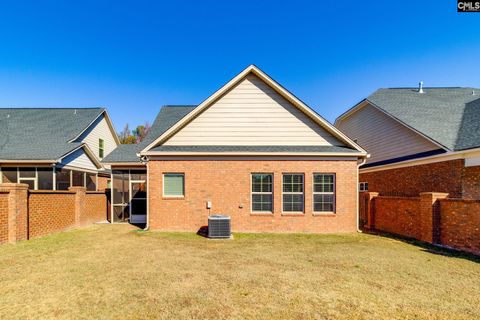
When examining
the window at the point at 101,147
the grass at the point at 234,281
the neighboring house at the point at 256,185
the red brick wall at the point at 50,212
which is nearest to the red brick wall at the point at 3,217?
the grass at the point at 234,281

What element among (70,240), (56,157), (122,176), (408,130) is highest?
(408,130)

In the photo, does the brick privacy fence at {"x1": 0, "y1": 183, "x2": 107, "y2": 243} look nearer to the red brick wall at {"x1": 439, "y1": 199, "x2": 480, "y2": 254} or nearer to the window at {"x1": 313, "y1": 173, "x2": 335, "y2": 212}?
the window at {"x1": 313, "y1": 173, "x2": 335, "y2": 212}

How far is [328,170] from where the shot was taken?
465 inches

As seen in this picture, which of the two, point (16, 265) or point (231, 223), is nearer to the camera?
point (16, 265)

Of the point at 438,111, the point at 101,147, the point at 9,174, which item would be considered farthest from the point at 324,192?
the point at 101,147

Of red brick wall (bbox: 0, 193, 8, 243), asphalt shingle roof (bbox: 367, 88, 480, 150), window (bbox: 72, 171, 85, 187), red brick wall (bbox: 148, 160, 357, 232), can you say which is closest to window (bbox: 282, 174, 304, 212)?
red brick wall (bbox: 148, 160, 357, 232)

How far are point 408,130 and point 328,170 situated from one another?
6595 millimetres

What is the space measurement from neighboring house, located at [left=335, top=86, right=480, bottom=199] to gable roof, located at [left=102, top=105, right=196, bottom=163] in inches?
563

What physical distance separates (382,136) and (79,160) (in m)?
21.3

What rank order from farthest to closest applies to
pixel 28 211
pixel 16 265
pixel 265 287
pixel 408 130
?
pixel 408 130 → pixel 28 211 → pixel 16 265 → pixel 265 287

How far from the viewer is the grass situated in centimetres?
448

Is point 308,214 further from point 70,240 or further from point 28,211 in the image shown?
point 28,211

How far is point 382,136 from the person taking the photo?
1664 cm

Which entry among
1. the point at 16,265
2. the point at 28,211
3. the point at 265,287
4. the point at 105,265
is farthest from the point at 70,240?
the point at 265,287
